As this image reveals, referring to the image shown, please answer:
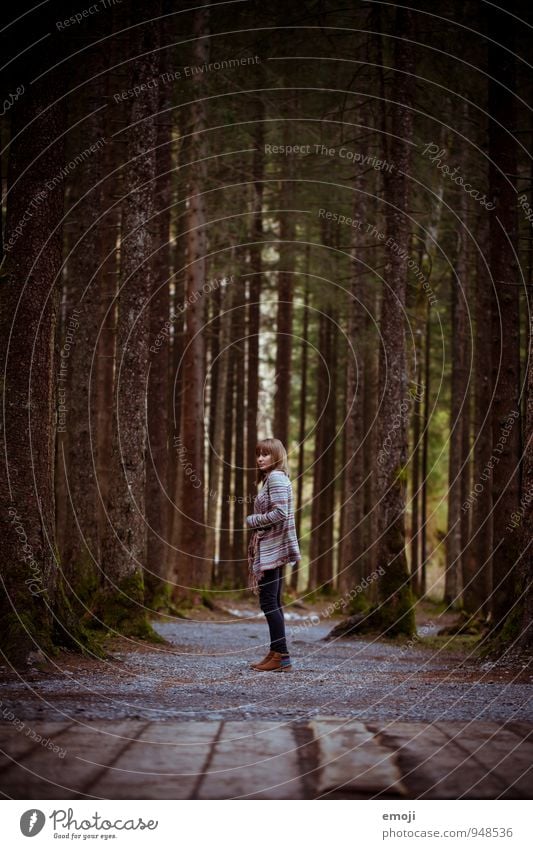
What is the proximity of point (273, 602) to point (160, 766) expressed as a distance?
4.49 meters

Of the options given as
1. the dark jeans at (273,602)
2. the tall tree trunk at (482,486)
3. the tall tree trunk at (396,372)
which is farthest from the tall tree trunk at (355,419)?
the dark jeans at (273,602)

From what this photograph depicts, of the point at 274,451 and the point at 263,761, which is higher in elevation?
the point at 274,451

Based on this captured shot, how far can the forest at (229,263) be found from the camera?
349 inches

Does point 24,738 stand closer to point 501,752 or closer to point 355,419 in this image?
point 501,752

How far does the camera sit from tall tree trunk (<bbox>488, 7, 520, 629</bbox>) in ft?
43.1

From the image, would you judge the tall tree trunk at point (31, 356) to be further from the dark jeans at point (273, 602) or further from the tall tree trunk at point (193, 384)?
→ the tall tree trunk at point (193, 384)

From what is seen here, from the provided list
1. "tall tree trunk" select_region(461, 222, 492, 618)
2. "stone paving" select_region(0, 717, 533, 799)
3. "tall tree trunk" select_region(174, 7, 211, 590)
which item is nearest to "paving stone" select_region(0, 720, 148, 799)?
"stone paving" select_region(0, 717, 533, 799)

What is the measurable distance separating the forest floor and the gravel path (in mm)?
17

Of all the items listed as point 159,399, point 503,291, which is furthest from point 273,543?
point 159,399

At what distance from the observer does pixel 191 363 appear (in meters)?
20.8

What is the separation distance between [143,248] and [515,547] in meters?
6.65

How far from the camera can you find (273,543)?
29.9ft

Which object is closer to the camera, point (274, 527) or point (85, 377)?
point (274, 527)

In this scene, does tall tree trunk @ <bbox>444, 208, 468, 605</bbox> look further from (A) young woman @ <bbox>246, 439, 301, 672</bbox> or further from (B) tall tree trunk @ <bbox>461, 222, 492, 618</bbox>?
(A) young woman @ <bbox>246, 439, 301, 672</bbox>
